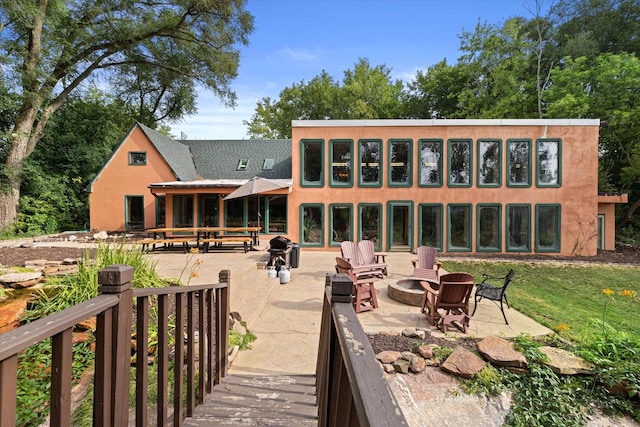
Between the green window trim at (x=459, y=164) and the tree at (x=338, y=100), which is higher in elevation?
the tree at (x=338, y=100)

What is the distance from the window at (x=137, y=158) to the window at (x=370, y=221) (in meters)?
12.7

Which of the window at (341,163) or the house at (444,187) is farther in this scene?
the window at (341,163)

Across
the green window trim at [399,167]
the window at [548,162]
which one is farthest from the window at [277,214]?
the window at [548,162]

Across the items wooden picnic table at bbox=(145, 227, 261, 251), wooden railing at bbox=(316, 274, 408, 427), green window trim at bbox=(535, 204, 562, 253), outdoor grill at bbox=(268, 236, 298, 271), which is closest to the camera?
wooden railing at bbox=(316, 274, 408, 427)

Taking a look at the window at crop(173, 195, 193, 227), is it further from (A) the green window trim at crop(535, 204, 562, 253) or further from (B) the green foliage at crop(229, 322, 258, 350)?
(A) the green window trim at crop(535, 204, 562, 253)

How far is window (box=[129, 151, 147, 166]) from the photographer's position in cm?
1675

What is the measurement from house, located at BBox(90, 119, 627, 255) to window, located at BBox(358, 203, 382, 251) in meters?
0.05

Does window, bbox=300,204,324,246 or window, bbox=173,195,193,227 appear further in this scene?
window, bbox=173,195,193,227

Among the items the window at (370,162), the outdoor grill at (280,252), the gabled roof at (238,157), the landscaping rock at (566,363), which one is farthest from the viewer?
the gabled roof at (238,157)

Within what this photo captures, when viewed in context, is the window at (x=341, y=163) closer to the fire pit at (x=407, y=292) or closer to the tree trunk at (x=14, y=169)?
the fire pit at (x=407, y=292)

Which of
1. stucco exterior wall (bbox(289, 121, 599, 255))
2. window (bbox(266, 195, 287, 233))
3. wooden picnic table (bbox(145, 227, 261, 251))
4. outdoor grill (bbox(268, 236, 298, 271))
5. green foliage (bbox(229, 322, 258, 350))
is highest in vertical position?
stucco exterior wall (bbox(289, 121, 599, 255))

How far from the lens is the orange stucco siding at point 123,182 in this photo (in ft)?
54.0

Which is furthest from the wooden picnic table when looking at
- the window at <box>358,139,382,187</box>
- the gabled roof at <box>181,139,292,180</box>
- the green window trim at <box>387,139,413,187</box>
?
the green window trim at <box>387,139,413,187</box>

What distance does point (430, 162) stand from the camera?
13633 millimetres
